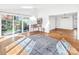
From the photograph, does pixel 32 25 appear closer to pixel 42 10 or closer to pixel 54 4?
pixel 42 10

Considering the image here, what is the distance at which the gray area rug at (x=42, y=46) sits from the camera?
2262 millimetres

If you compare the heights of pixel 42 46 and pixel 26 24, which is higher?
pixel 26 24

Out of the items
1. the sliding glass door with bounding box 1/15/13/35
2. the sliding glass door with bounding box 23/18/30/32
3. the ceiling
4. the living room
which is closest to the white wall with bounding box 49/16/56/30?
the living room

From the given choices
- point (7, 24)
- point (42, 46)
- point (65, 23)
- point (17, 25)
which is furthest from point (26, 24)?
point (65, 23)

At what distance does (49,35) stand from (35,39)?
18 centimetres

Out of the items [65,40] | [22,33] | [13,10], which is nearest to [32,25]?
[22,33]

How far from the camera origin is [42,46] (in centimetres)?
227

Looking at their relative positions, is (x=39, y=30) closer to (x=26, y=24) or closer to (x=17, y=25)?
(x=26, y=24)

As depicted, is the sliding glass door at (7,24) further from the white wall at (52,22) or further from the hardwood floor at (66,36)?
the white wall at (52,22)

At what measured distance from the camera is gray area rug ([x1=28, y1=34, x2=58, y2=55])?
226 centimetres

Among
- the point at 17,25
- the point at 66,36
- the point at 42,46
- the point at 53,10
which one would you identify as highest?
the point at 53,10

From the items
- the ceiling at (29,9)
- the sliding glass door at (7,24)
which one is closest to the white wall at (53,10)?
the ceiling at (29,9)

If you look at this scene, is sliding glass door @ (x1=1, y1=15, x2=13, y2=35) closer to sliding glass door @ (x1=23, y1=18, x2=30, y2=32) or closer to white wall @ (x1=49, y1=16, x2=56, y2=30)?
sliding glass door @ (x1=23, y1=18, x2=30, y2=32)

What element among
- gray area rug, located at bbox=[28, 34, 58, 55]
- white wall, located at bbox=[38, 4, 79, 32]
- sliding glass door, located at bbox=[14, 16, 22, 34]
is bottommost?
gray area rug, located at bbox=[28, 34, 58, 55]
